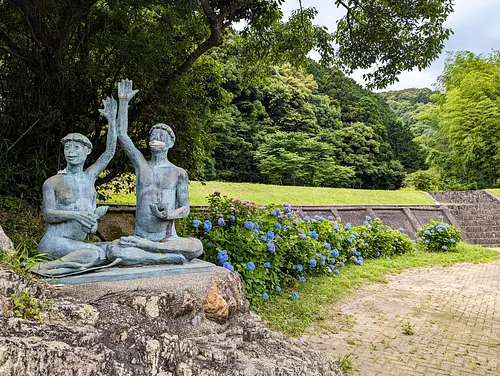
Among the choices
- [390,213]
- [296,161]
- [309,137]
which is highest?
[309,137]

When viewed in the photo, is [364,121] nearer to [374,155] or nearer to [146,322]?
[374,155]

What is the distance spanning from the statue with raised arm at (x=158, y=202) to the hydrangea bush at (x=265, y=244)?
1.71 meters

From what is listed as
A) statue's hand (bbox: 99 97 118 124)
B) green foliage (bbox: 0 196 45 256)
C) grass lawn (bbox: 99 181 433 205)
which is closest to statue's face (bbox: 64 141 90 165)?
statue's hand (bbox: 99 97 118 124)

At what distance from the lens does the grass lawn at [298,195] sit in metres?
13.0

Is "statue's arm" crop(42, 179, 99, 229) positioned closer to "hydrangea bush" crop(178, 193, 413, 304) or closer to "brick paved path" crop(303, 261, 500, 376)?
"hydrangea bush" crop(178, 193, 413, 304)

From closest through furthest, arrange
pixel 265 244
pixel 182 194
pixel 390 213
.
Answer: pixel 182 194
pixel 265 244
pixel 390 213

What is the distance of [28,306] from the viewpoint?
186 cm

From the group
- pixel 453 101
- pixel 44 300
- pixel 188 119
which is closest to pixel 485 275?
pixel 188 119

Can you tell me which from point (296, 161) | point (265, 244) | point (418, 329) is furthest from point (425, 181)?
point (418, 329)

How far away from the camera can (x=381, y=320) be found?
199 inches

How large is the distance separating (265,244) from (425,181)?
74.4ft

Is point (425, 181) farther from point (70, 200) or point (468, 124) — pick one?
point (70, 200)

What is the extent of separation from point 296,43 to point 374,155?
71.3ft

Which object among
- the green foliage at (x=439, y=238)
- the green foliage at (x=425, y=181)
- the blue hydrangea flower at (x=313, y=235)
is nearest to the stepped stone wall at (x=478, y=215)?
the green foliage at (x=439, y=238)
